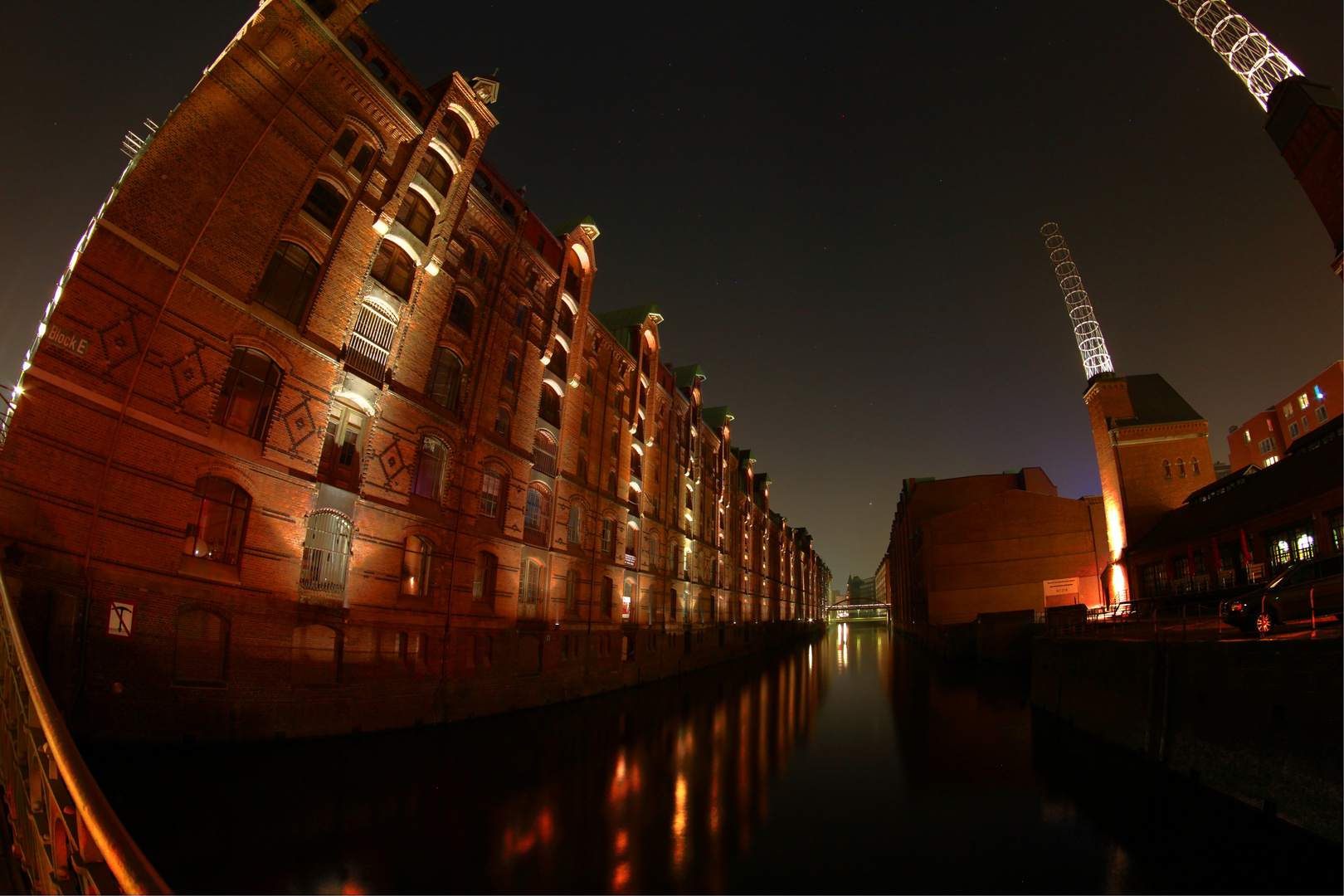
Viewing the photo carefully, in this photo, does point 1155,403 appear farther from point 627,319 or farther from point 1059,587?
point 627,319

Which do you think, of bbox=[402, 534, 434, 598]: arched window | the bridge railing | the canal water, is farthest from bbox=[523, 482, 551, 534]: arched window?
the bridge railing

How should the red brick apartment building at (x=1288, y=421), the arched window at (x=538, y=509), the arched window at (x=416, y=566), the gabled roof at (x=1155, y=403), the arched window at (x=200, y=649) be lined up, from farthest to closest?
the red brick apartment building at (x=1288, y=421) → the gabled roof at (x=1155, y=403) → the arched window at (x=538, y=509) → the arched window at (x=416, y=566) → the arched window at (x=200, y=649)

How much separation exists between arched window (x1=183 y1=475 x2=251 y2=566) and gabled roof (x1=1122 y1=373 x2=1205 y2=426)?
5068 cm

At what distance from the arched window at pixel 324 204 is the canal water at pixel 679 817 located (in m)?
12.8

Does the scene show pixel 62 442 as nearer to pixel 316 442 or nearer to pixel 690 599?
pixel 316 442

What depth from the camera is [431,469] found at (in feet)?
60.1

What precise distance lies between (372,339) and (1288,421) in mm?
88762

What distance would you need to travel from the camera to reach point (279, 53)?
14094 millimetres

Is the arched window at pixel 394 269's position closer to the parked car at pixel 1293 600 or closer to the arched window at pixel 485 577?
the arched window at pixel 485 577

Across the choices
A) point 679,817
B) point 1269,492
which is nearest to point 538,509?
point 679,817

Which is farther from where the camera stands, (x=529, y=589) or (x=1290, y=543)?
(x=1290, y=543)

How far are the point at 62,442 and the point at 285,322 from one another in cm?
503

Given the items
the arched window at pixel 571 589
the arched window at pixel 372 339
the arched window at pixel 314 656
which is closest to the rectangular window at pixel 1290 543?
the arched window at pixel 571 589

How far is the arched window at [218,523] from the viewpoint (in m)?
12.2
